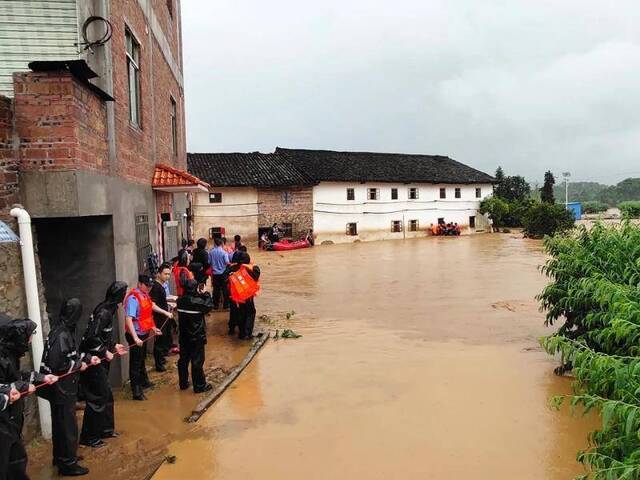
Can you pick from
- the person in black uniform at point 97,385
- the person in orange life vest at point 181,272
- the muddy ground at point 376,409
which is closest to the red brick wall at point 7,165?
the person in black uniform at point 97,385

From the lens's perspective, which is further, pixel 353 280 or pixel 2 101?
pixel 353 280

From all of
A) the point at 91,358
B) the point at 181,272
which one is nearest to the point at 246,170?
the point at 181,272

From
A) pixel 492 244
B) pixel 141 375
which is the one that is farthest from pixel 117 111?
pixel 492 244

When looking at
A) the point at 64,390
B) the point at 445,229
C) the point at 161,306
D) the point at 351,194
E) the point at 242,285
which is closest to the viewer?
the point at 64,390

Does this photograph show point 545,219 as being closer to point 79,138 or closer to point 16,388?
point 79,138

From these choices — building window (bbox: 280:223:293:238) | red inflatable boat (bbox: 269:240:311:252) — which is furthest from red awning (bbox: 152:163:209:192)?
building window (bbox: 280:223:293:238)

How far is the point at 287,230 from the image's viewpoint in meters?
30.2

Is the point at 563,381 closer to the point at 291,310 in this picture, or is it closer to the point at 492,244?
the point at 291,310

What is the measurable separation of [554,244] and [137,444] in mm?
6471

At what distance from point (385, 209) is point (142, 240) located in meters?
27.3

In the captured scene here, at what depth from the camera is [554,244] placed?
25.9 feet

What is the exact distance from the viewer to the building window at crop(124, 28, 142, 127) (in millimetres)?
8258

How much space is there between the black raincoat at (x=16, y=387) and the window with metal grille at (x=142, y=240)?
401 cm

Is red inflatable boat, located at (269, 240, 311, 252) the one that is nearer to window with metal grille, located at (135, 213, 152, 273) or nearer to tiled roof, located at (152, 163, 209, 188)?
tiled roof, located at (152, 163, 209, 188)
